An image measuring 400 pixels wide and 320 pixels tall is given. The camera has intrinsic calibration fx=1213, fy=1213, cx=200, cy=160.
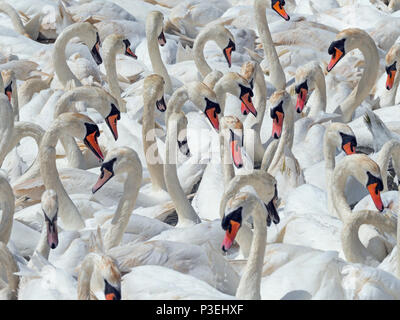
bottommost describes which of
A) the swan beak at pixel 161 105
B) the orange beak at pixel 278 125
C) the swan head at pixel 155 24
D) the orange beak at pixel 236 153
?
the swan head at pixel 155 24

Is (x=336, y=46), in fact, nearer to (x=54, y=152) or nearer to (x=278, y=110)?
(x=278, y=110)

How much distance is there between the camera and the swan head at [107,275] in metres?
5.30

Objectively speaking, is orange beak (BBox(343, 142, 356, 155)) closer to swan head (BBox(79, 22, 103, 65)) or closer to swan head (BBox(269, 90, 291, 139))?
swan head (BBox(269, 90, 291, 139))

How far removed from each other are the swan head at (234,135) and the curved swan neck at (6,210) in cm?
144

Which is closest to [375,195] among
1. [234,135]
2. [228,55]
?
[234,135]

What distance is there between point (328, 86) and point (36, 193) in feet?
10.6

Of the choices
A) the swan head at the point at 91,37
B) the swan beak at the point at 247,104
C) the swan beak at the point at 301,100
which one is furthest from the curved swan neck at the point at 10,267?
the swan head at the point at 91,37

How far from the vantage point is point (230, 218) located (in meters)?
5.84

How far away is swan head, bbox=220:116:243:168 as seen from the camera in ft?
24.7

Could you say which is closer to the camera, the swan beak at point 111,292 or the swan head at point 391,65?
the swan beak at point 111,292

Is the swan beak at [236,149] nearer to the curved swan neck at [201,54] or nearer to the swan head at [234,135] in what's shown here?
the swan head at [234,135]

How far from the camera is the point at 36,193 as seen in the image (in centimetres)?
798

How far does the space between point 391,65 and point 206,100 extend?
225 cm

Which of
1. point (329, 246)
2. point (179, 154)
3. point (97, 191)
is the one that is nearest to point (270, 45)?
point (179, 154)
